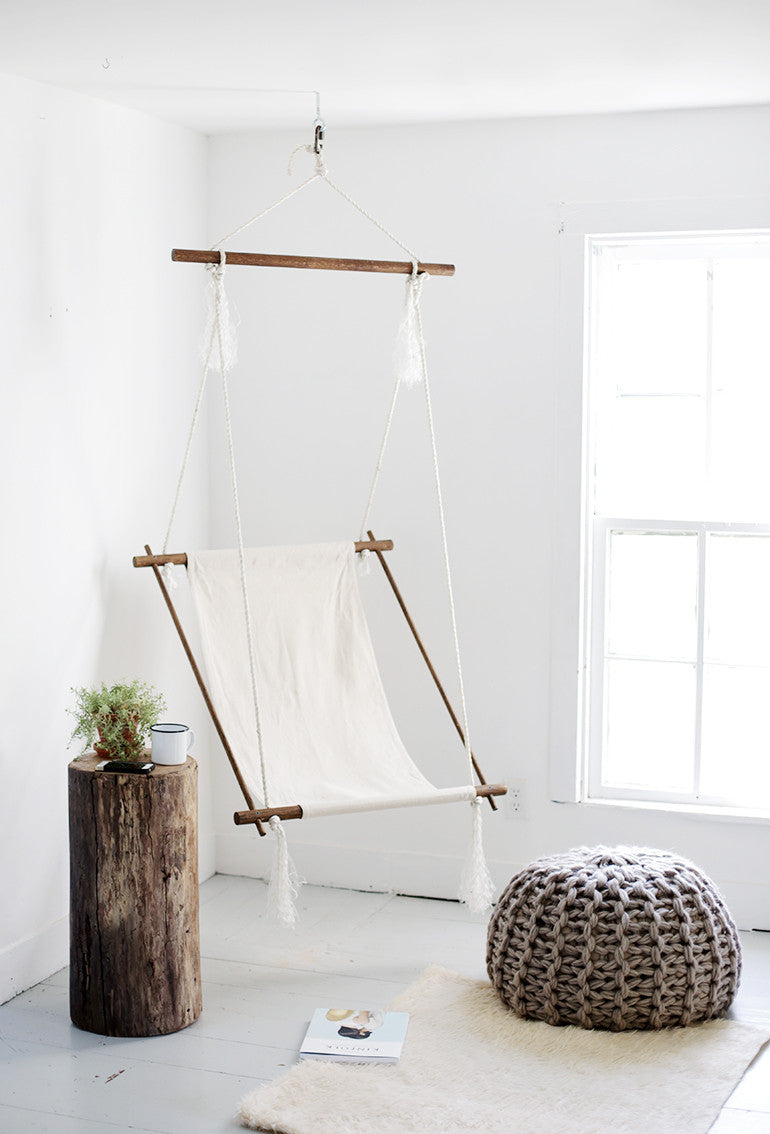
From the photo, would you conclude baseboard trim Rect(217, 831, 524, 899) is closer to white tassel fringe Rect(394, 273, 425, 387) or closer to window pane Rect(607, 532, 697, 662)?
window pane Rect(607, 532, 697, 662)

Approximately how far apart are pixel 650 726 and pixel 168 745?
4.79 ft

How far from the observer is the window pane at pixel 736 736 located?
3.50 metres

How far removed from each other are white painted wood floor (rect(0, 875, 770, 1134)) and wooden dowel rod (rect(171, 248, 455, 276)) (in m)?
1.70

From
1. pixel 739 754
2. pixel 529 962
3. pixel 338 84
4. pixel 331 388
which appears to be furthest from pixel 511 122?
pixel 529 962

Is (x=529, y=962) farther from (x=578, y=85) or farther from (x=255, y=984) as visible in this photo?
(x=578, y=85)

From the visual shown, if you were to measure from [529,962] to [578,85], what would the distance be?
2.04m

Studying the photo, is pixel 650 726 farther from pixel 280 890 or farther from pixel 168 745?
pixel 168 745

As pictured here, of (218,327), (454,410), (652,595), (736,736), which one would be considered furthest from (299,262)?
(736,736)

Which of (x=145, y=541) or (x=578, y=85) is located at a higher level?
(x=578, y=85)

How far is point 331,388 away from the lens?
371 centimetres

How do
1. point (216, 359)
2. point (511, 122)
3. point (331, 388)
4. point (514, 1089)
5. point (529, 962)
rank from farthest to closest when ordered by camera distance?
point (331, 388) → point (511, 122) → point (216, 359) → point (529, 962) → point (514, 1089)

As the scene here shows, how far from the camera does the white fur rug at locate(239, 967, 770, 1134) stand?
2379mm

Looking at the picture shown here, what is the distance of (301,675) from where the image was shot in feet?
10.8

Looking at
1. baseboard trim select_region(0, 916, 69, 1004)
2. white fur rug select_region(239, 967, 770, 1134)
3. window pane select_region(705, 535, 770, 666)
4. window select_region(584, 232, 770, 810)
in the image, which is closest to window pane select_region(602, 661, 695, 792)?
window select_region(584, 232, 770, 810)
